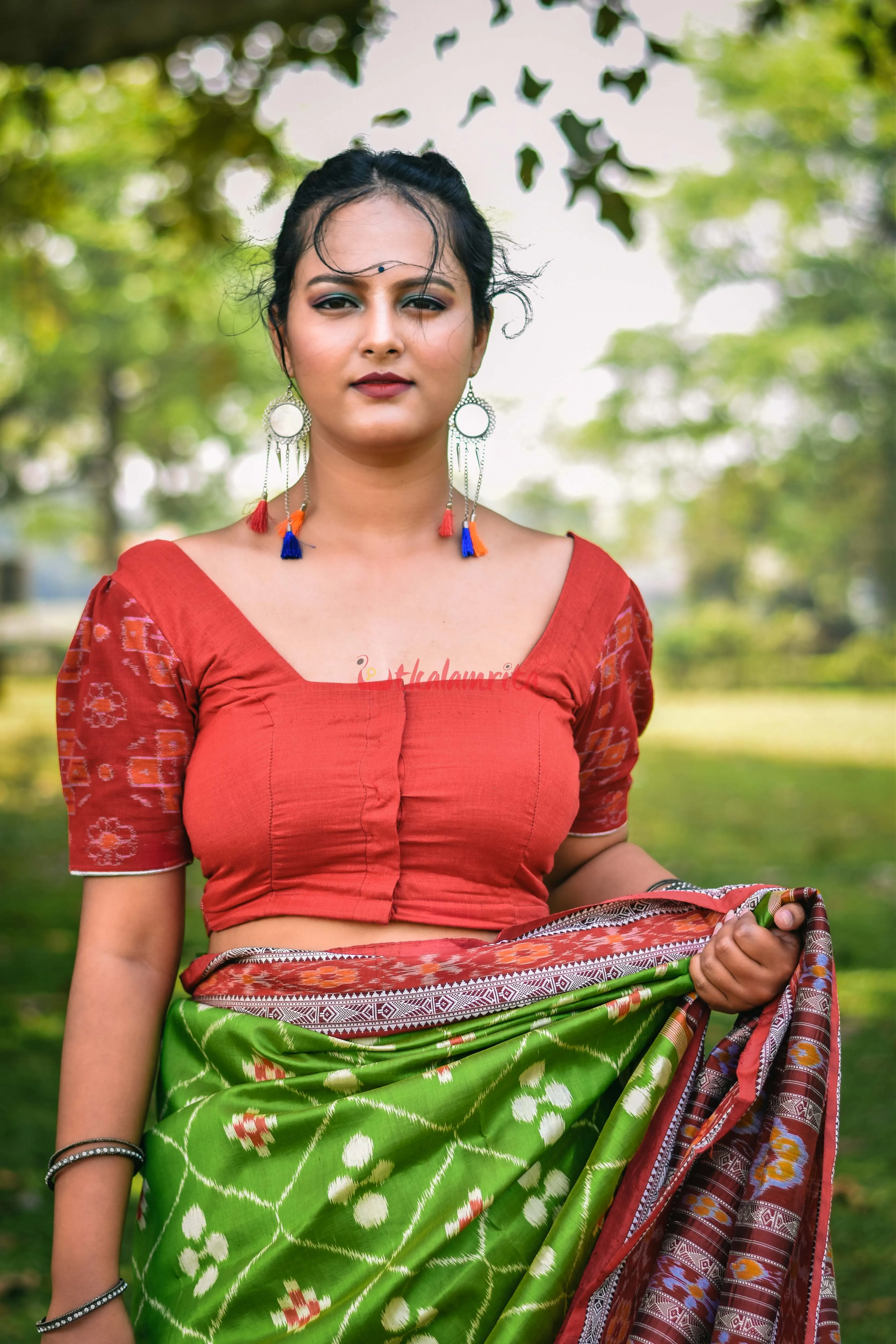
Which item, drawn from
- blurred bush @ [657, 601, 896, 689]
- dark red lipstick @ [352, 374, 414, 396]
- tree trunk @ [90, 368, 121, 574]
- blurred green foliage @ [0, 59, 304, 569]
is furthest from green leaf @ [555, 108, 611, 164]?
tree trunk @ [90, 368, 121, 574]

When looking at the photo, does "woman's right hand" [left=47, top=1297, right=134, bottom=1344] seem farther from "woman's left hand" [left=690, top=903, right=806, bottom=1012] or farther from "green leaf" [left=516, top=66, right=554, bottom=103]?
"green leaf" [left=516, top=66, right=554, bottom=103]

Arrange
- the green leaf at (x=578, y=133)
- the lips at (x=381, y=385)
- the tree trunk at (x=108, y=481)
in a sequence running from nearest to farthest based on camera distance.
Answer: the lips at (x=381, y=385) → the green leaf at (x=578, y=133) → the tree trunk at (x=108, y=481)

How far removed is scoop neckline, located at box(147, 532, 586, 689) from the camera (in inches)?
73.9

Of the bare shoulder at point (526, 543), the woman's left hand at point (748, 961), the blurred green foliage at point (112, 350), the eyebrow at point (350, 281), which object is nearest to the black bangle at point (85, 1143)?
the woman's left hand at point (748, 961)

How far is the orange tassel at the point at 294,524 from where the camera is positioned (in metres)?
2.08

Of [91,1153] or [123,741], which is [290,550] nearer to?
[123,741]

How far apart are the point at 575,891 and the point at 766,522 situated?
17026 millimetres

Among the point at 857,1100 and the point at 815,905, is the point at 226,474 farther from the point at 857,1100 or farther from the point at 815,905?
the point at 815,905

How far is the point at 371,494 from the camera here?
207cm

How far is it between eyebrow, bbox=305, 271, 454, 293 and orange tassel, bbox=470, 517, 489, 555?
1.29ft

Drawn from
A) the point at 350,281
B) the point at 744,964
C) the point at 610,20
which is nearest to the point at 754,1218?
the point at 744,964

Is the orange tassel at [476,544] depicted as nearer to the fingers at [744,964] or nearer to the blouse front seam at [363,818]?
the blouse front seam at [363,818]

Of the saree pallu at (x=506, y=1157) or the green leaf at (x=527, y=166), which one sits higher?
the green leaf at (x=527, y=166)

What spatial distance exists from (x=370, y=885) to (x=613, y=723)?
1.76 ft
